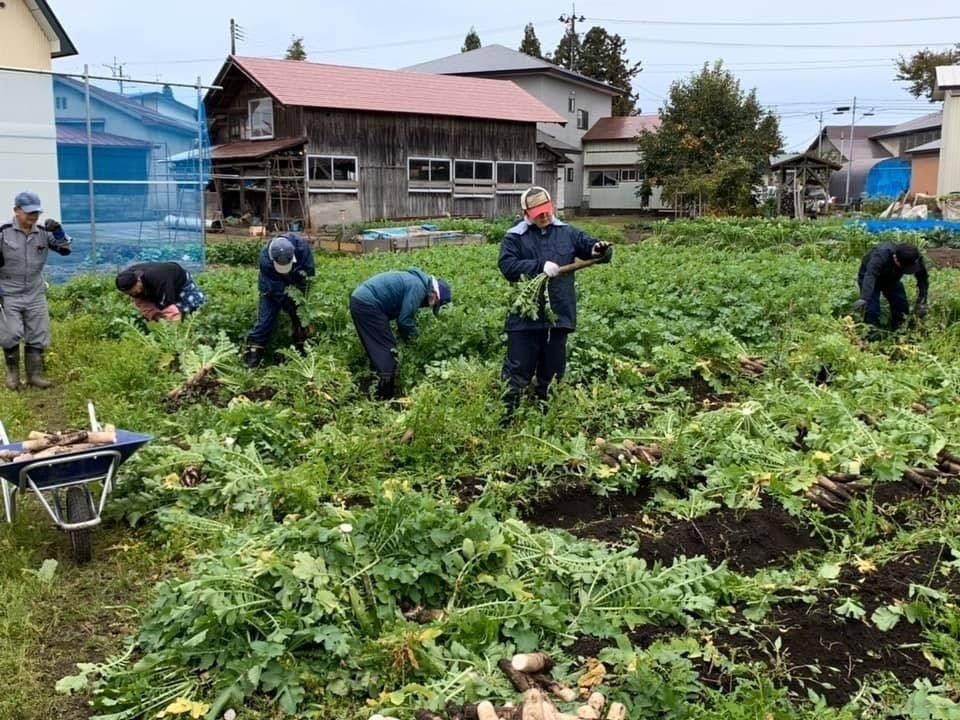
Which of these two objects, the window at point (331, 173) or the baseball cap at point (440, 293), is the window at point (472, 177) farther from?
the baseball cap at point (440, 293)

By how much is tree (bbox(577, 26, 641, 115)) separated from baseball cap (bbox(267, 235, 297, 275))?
54696 mm

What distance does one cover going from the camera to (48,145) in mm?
14859

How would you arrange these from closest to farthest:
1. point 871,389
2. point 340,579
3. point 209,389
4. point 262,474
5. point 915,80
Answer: point 340,579 → point 262,474 → point 871,389 → point 209,389 → point 915,80

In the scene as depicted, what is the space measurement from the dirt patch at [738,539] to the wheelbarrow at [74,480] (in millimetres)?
2738

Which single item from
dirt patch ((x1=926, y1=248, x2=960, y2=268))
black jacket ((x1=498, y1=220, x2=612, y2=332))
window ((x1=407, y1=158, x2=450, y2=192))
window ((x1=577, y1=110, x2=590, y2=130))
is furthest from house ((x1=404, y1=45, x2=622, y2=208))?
black jacket ((x1=498, y1=220, x2=612, y2=332))

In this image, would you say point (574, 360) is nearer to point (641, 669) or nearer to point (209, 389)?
point (209, 389)

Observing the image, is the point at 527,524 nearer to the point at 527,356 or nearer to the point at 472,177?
the point at 527,356

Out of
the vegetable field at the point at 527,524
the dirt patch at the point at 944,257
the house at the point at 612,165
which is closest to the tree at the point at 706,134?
the house at the point at 612,165

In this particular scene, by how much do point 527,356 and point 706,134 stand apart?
30.3m

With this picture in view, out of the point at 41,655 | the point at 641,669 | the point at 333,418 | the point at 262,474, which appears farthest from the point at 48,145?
the point at 641,669

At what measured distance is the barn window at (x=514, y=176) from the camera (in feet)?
107

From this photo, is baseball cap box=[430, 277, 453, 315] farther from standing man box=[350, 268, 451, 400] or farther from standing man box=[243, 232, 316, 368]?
standing man box=[243, 232, 316, 368]

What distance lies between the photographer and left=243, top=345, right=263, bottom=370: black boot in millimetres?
8125

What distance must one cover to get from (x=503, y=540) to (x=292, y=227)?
2392cm
